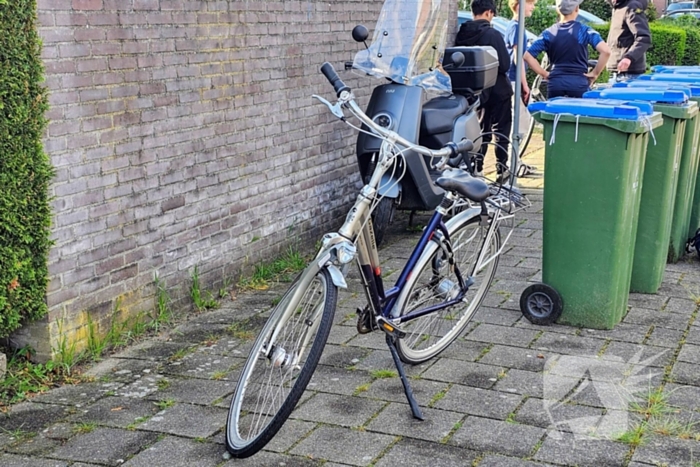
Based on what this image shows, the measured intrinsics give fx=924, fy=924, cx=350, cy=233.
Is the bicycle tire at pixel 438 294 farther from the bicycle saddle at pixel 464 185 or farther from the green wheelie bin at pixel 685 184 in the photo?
the green wheelie bin at pixel 685 184

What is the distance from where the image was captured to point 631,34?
936 centimetres

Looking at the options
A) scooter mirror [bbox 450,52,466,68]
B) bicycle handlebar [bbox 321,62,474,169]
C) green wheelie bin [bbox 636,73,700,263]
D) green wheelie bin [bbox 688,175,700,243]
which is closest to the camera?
bicycle handlebar [bbox 321,62,474,169]

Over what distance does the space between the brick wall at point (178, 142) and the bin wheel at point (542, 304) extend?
6.05ft

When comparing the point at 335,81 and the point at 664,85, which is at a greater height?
the point at 335,81

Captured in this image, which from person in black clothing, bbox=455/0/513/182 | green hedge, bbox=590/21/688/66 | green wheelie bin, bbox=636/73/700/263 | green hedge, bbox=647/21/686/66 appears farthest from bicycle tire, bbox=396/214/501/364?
green hedge, bbox=647/21/686/66

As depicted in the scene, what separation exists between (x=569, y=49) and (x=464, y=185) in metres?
4.48

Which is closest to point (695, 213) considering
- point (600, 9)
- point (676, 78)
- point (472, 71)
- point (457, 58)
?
point (676, 78)

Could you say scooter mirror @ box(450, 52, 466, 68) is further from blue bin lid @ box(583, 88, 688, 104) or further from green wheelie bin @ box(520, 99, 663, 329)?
green wheelie bin @ box(520, 99, 663, 329)

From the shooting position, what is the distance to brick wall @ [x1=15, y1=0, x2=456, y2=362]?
446 cm

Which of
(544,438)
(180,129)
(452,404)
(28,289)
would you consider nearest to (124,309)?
(28,289)

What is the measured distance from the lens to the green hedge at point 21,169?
13.3 feet

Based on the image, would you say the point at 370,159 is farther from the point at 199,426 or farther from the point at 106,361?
the point at 199,426

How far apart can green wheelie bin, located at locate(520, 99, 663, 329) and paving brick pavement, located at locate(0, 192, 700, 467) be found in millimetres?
167

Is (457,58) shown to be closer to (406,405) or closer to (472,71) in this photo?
(472,71)
